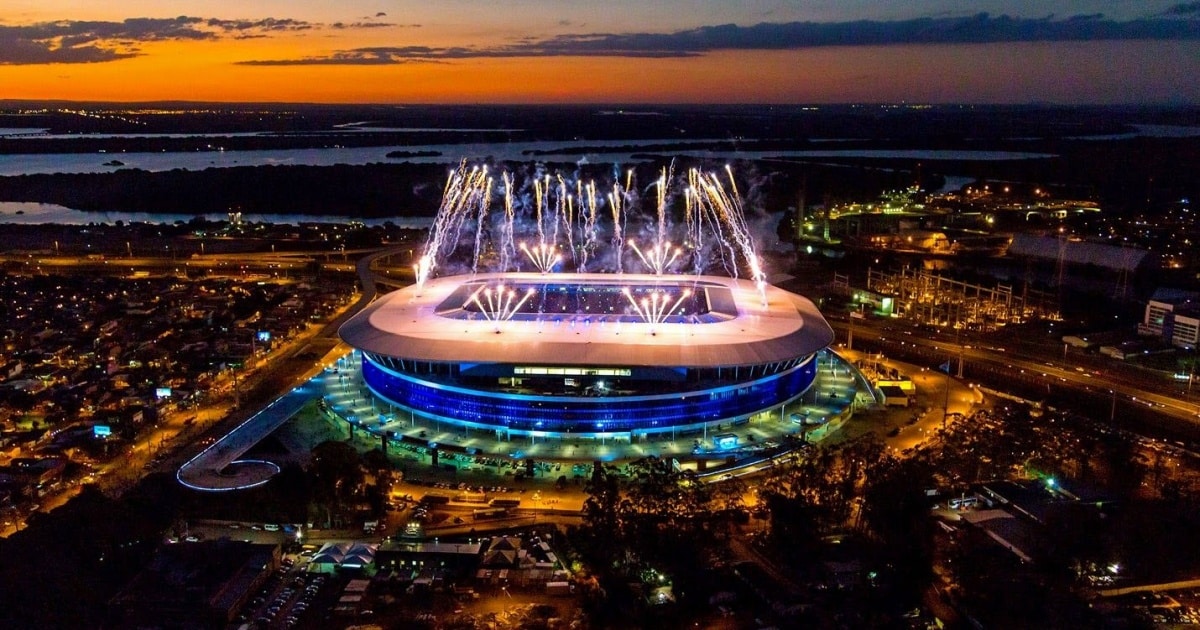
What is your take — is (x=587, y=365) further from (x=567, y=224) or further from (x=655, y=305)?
(x=567, y=224)

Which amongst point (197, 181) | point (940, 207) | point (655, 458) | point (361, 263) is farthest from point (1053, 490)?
point (197, 181)

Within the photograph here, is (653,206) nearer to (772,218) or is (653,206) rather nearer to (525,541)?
(772,218)

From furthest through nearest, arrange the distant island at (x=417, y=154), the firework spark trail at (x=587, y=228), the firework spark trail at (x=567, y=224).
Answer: the distant island at (x=417, y=154) < the firework spark trail at (x=567, y=224) < the firework spark trail at (x=587, y=228)

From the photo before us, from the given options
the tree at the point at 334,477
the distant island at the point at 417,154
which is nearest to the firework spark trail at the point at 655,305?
the tree at the point at 334,477

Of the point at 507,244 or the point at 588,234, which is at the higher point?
the point at 588,234

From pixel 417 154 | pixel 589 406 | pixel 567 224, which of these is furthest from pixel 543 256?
pixel 417 154

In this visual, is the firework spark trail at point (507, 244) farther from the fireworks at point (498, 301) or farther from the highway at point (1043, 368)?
the highway at point (1043, 368)
